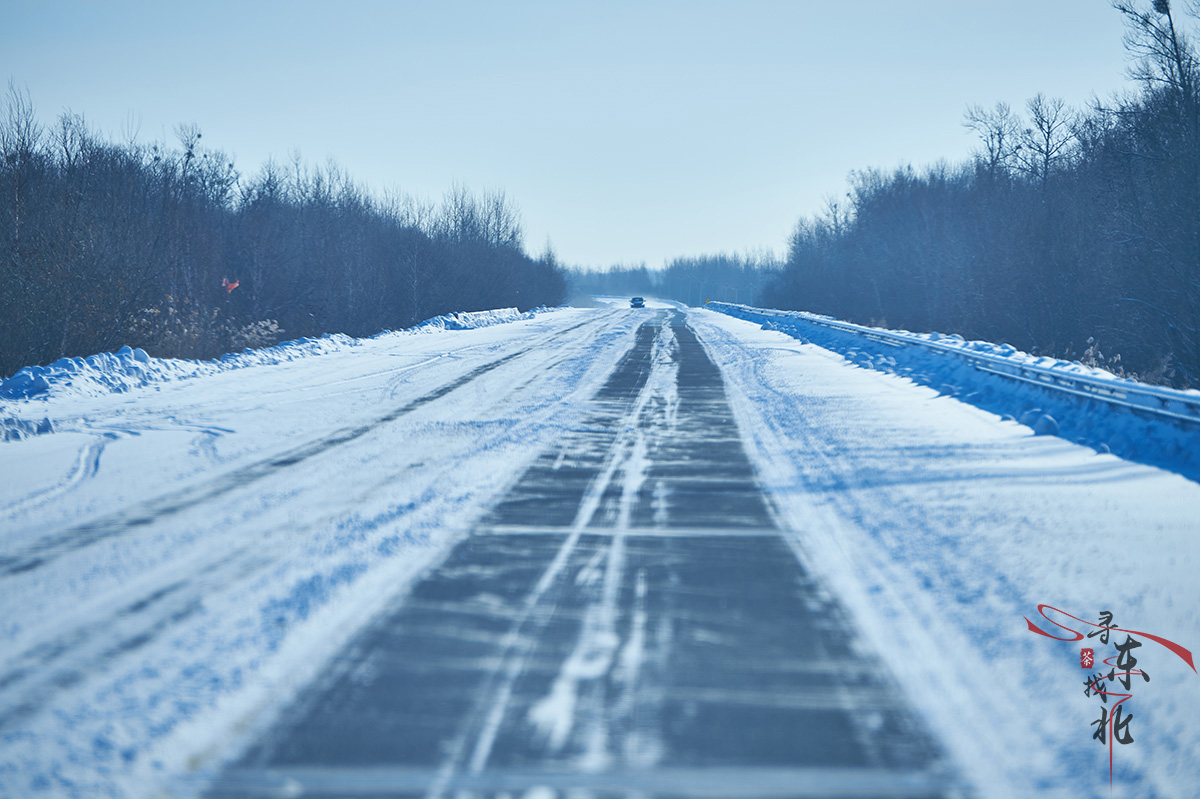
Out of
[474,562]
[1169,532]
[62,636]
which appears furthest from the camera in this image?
[1169,532]

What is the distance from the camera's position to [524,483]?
741 cm

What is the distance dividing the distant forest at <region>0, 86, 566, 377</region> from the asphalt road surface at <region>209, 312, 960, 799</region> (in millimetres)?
14989

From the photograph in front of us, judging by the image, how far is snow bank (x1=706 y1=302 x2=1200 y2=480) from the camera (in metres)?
8.30

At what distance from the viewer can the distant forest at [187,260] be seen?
1627 centimetres

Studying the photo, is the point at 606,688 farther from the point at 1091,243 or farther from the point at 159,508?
the point at 1091,243

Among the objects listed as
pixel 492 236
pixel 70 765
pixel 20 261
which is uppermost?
pixel 492 236

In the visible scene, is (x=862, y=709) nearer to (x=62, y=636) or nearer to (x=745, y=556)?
(x=745, y=556)

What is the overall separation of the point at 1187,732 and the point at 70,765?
4.22 meters

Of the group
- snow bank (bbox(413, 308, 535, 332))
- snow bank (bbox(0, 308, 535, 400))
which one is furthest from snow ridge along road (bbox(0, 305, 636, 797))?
snow bank (bbox(413, 308, 535, 332))

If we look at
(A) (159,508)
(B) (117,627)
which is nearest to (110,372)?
(A) (159,508)

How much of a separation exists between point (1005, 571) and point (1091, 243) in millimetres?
30537

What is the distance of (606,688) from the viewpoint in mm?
3463

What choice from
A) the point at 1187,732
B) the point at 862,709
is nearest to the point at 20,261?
Answer: the point at 862,709

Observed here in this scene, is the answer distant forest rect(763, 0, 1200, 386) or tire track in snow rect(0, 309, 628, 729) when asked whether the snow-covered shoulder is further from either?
distant forest rect(763, 0, 1200, 386)
